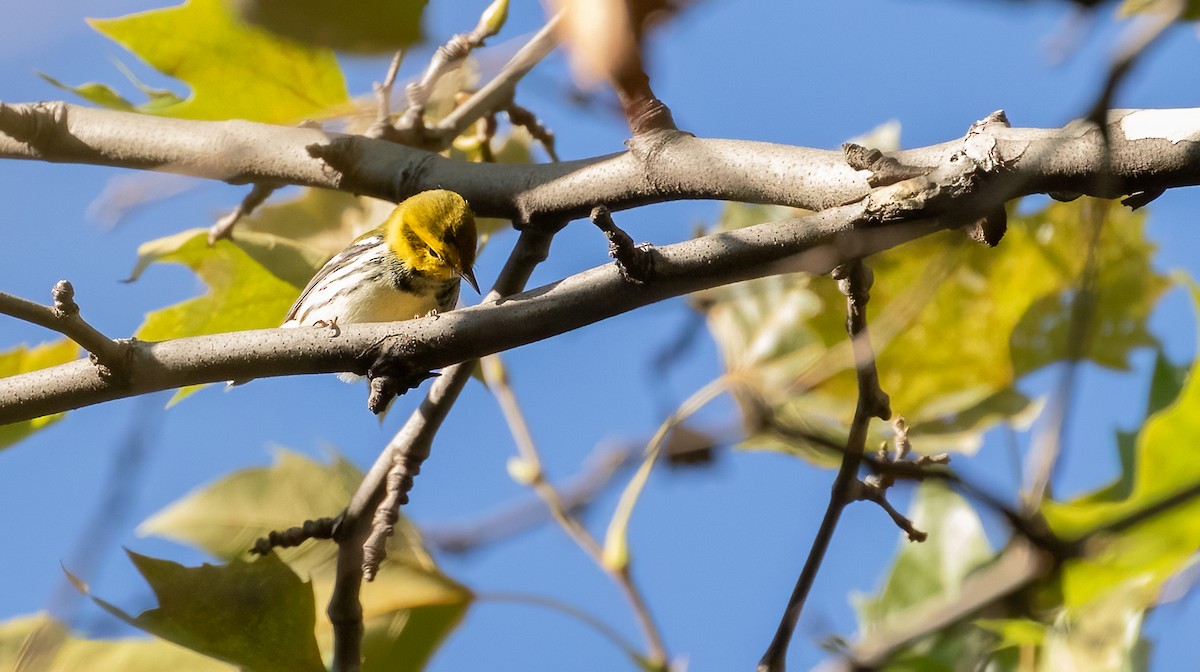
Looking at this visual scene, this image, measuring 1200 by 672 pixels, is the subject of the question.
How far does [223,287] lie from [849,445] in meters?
1.20

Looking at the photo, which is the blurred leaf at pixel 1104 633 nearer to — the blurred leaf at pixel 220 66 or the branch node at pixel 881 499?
the branch node at pixel 881 499

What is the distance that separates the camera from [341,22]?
56 centimetres

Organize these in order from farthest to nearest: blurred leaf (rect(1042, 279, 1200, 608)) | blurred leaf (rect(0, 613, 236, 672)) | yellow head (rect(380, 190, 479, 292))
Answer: yellow head (rect(380, 190, 479, 292)) < blurred leaf (rect(0, 613, 236, 672)) < blurred leaf (rect(1042, 279, 1200, 608))

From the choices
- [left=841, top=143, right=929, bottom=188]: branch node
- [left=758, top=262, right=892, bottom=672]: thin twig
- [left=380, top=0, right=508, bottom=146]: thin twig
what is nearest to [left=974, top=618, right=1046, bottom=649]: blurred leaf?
[left=758, top=262, right=892, bottom=672]: thin twig

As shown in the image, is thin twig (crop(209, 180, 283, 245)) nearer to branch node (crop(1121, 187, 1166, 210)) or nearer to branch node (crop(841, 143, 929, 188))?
branch node (crop(841, 143, 929, 188))

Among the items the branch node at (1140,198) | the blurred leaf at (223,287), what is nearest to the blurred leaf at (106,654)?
the blurred leaf at (223,287)

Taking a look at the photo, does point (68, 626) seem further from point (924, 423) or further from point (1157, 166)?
point (924, 423)

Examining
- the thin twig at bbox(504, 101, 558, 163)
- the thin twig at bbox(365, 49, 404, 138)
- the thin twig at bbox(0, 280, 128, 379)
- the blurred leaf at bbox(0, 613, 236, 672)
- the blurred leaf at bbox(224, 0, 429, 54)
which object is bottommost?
the blurred leaf at bbox(224, 0, 429, 54)

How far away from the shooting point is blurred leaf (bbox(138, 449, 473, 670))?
181 centimetres

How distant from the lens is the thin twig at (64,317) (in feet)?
3.91

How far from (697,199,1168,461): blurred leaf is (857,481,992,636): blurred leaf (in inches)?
5.3

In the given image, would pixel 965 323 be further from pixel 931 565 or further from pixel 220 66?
pixel 220 66

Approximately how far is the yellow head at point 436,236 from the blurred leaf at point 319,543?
69 centimetres

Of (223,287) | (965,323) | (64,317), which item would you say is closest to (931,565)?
(965,323)
